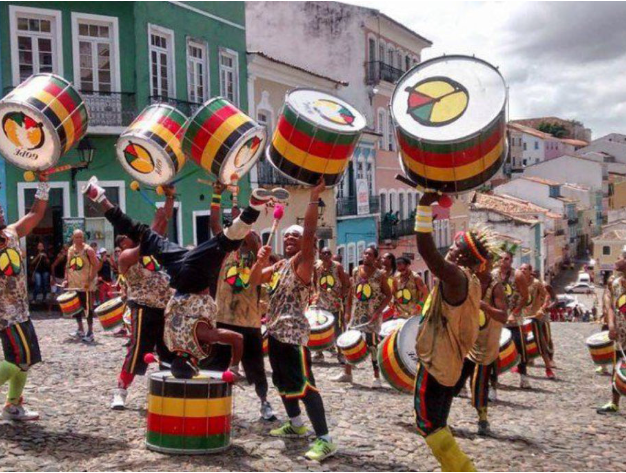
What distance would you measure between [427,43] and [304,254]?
42.4 metres

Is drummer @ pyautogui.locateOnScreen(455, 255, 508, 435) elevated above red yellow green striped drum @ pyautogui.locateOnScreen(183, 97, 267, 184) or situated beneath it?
situated beneath

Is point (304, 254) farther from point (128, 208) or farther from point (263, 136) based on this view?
point (128, 208)

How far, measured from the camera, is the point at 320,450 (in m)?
6.64

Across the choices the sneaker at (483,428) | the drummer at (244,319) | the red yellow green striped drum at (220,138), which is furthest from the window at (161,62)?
the sneaker at (483,428)

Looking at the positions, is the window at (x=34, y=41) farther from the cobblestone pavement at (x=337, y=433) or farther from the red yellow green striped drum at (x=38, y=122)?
the red yellow green striped drum at (x=38, y=122)

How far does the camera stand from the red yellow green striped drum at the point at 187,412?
6.44 meters

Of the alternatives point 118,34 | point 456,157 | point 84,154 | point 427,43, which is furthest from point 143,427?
point 427,43

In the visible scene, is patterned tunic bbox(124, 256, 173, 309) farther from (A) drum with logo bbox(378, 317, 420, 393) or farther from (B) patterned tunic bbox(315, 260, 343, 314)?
(B) patterned tunic bbox(315, 260, 343, 314)

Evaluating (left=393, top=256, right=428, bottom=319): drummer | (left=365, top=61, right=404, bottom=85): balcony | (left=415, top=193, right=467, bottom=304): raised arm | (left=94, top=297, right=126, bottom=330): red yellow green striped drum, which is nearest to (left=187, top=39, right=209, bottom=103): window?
(left=94, top=297, right=126, bottom=330): red yellow green striped drum

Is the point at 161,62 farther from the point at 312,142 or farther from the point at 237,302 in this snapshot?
the point at 312,142

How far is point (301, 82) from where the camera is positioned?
1204 inches

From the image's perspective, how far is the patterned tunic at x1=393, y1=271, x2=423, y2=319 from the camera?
468 inches

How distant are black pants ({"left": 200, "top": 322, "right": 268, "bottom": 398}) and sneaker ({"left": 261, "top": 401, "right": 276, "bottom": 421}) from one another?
0.28 feet

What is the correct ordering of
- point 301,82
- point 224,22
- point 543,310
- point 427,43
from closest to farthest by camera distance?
point 543,310
point 224,22
point 301,82
point 427,43
